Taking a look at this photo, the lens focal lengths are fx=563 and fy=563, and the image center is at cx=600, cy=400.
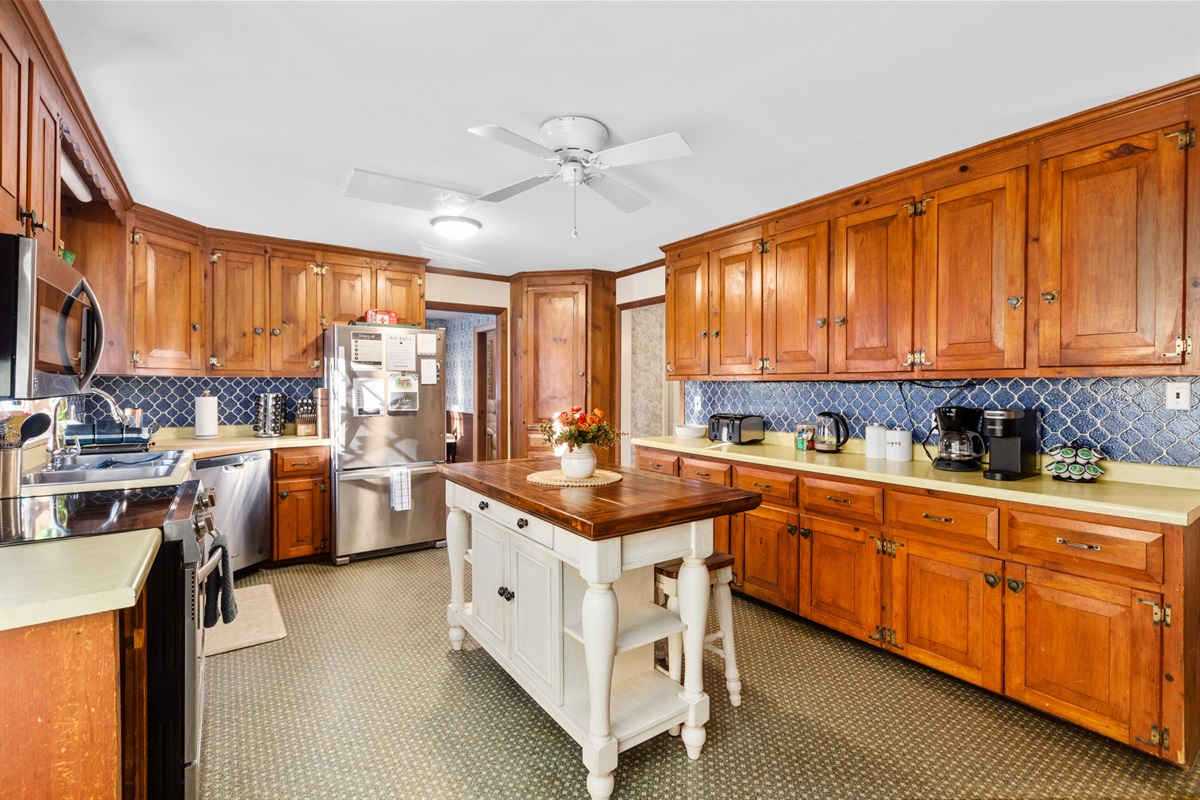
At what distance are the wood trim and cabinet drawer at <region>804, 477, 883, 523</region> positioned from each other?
239 centimetres

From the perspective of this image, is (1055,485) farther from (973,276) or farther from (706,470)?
(706,470)

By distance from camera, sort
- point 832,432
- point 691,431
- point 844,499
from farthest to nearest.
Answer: point 691,431, point 832,432, point 844,499

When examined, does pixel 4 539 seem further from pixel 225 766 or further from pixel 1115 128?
pixel 1115 128

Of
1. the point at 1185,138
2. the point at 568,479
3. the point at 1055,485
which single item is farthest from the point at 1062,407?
the point at 568,479

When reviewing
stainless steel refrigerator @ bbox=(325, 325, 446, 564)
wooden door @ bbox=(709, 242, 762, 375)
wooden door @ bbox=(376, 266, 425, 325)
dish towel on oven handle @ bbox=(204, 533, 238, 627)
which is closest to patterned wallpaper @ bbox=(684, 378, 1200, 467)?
wooden door @ bbox=(709, 242, 762, 375)

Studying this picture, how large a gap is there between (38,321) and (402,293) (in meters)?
3.30

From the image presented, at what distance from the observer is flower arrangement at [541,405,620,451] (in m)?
2.31

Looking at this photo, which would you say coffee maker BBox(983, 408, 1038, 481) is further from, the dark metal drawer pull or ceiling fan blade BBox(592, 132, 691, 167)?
ceiling fan blade BBox(592, 132, 691, 167)

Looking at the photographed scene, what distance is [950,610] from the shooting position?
2402 millimetres

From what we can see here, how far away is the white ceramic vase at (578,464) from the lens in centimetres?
233

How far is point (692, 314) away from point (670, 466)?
1138 mm

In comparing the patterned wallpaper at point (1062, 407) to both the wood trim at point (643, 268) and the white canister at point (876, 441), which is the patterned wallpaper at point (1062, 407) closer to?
the white canister at point (876, 441)

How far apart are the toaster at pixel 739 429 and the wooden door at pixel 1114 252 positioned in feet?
5.54

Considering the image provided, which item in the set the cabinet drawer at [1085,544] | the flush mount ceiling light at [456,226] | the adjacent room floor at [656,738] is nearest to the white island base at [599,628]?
the adjacent room floor at [656,738]
